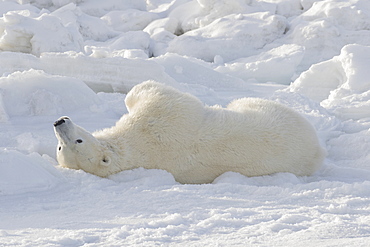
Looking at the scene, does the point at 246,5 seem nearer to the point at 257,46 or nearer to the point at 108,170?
the point at 257,46

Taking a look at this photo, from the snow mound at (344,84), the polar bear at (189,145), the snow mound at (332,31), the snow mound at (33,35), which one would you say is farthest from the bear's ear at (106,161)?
the snow mound at (332,31)

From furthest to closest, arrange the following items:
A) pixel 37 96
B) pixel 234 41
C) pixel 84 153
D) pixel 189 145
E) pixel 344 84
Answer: pixel 234 41
pixel 344 84
pixel 37 96
pixel 189 145
pixel 84 153

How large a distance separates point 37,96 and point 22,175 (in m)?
1.90

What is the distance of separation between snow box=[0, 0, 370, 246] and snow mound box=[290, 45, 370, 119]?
15 millimetres

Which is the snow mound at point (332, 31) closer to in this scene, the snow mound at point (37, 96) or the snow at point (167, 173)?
the snow at point (167, 173)

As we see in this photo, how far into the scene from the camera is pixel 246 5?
14.0 metres

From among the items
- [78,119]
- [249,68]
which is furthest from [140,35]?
[78,119]

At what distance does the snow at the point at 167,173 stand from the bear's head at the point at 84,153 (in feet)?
0.35

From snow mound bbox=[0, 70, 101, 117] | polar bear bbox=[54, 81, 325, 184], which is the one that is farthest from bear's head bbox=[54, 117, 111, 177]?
snow mound bbox=[0, 70, 101, 117]

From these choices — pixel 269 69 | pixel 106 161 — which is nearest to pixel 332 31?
pixel 269 69

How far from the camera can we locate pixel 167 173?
12.9ft

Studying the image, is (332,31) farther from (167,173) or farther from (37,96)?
(167,173)

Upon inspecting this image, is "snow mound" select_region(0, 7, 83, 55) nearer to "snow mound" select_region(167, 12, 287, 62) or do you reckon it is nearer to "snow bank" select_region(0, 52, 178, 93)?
"snow bank" select_region(0, 52, 178, 93)

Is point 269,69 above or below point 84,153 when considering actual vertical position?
above
